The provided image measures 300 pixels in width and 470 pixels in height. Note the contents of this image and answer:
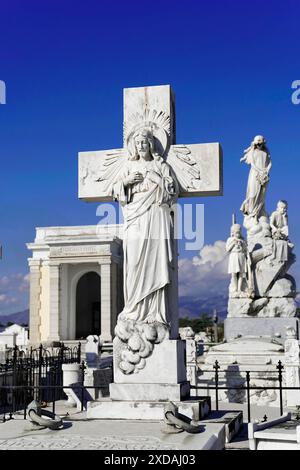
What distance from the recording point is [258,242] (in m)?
18.6

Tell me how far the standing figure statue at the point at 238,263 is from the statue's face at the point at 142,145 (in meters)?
11.5

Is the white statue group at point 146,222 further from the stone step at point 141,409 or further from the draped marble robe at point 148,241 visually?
the stone step at point 141,409

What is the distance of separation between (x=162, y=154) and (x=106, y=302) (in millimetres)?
32452

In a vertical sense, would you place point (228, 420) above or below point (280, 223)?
below

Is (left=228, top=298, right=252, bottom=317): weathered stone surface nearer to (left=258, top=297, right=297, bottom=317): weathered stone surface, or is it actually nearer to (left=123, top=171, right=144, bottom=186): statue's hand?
(left=258, top=297, right=297, bottom=317): weathered stone surface

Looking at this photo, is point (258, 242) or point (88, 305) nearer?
point (258, 242)

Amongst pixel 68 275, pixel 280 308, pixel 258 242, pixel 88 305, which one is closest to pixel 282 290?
pixel 280 308

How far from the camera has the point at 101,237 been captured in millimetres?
39906

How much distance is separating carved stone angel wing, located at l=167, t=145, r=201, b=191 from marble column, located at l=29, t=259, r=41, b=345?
36.2m

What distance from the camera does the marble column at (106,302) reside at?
38.5m

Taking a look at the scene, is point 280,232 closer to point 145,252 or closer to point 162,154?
point 162,154

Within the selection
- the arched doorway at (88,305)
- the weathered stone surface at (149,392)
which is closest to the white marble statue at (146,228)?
the weathered stone surface at (149,392)
